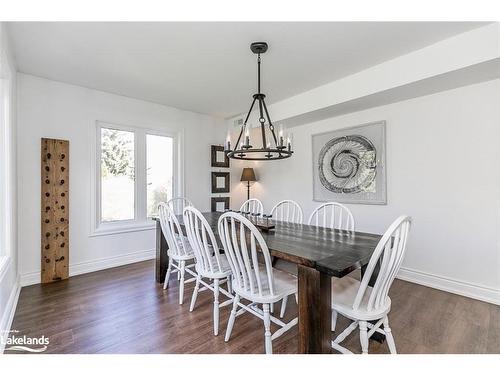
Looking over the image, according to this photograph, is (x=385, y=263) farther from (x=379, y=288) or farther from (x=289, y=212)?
(x=289, y=212)

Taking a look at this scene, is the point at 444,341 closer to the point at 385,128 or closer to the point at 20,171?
the point at 385,128

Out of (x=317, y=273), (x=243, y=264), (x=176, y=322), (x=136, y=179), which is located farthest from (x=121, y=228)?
(x=317, y=273)

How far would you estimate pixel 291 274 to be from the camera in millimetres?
1913

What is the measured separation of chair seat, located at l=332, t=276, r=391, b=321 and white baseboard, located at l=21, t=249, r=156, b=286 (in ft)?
9.70

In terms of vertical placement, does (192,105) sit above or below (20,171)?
above

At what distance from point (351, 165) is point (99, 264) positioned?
362 centimetres

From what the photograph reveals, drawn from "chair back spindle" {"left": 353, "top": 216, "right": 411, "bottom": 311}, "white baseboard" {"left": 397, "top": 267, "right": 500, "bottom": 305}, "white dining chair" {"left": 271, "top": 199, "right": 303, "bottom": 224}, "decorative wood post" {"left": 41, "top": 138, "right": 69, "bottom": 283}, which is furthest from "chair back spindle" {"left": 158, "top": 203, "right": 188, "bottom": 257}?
"white baseboard" {"left": 397, "top": 267, "right": 500, "bottom": 305}

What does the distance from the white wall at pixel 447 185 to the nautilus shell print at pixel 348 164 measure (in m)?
0.22

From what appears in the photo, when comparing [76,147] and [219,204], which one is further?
[219,204]

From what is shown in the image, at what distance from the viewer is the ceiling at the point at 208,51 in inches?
78.2

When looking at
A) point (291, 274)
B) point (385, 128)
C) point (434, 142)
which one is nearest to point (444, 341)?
point (291, 274)

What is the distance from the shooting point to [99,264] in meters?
3.30

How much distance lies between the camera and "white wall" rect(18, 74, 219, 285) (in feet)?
9.19

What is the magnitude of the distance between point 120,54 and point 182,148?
188cm
